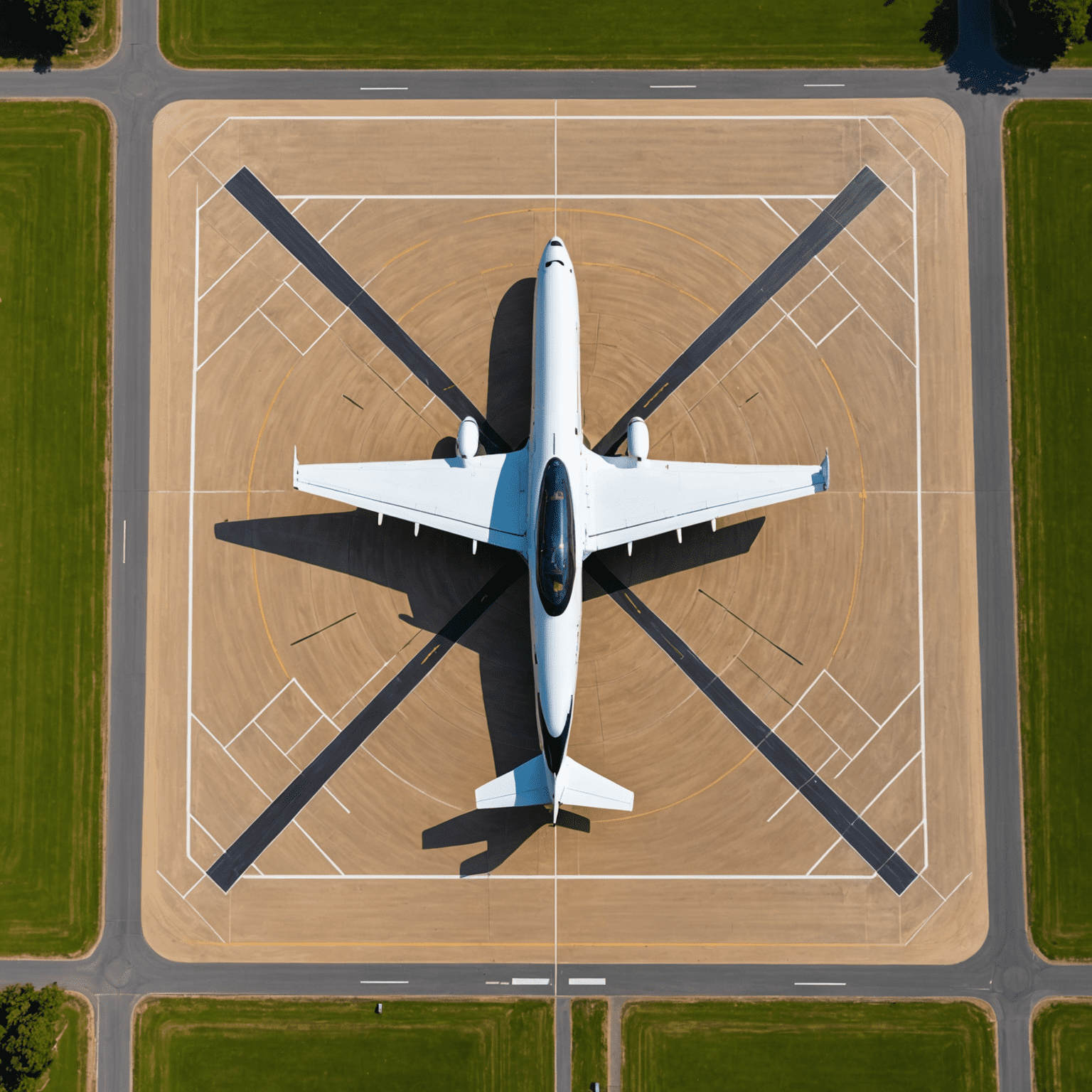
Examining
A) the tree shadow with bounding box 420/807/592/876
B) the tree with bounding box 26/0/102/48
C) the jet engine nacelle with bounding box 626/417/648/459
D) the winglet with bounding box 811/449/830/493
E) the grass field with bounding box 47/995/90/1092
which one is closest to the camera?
the winglet with bounding box 811/449/830/493

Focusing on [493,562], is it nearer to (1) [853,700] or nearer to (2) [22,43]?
(1) [853,700]

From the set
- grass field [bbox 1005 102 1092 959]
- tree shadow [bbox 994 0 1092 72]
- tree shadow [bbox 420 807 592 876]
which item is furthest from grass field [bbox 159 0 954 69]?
tree shadow [bbox 420 807 592 876]

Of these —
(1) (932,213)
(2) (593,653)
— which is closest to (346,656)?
(2) (593,653)

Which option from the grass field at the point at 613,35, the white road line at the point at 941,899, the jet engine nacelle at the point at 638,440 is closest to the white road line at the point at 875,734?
the white road line at the point at 941,899

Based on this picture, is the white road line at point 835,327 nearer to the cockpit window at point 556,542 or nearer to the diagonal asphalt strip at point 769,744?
the cockpit window at point 556,542

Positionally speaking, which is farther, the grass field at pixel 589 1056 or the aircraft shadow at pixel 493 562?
the aircraft shadow at pixel 493 562

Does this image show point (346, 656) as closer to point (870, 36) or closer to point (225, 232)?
point (225, 232)

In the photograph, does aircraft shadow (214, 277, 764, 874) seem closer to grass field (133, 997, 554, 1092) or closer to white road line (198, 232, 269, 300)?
grass field (133, 997, 554, 1092)
